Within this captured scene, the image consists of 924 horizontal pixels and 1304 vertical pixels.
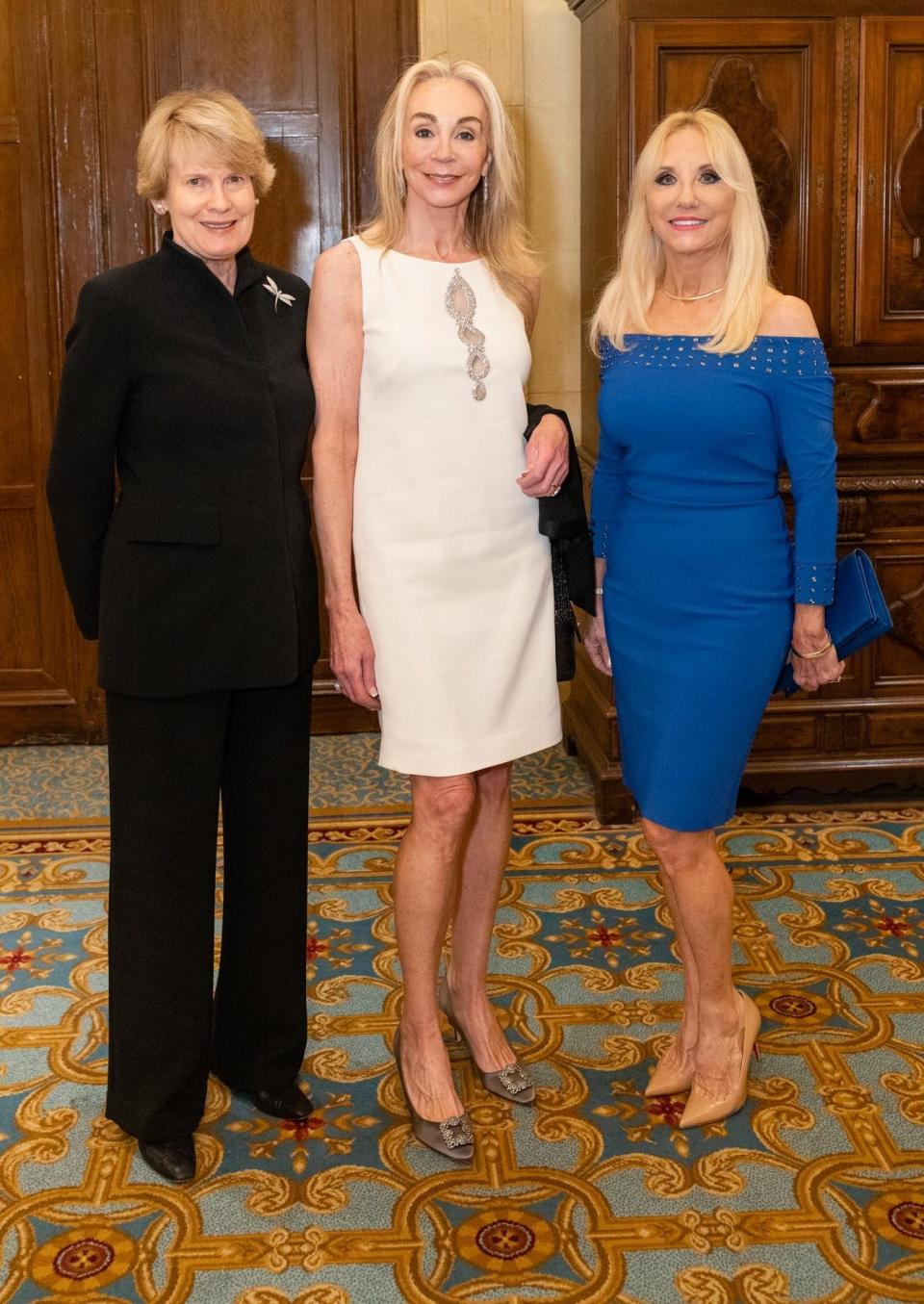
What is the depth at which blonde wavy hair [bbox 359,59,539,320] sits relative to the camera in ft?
9.04

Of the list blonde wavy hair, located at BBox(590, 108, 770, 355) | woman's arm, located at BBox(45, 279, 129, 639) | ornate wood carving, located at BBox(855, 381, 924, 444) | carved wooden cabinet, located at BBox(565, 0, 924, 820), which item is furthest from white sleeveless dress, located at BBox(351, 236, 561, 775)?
ornate wood carving, located at BBox(855, 381, 924, 444)

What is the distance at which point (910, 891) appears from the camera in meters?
4.17

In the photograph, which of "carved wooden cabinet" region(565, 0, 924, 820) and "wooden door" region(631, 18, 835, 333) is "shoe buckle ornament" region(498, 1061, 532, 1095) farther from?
"wooden door" region(631, 18, 835, 333)

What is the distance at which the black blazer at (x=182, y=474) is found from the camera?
2523 mm

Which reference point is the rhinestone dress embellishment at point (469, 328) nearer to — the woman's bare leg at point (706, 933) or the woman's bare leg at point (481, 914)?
the woman's bare leg at point (481, 914)

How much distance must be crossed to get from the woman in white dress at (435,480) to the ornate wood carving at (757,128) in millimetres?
1893

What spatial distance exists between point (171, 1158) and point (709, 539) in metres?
1.54

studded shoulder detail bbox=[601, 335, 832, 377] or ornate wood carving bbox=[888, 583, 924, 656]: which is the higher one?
studded shoulder detail bbox=[601, 335, 832, 377]

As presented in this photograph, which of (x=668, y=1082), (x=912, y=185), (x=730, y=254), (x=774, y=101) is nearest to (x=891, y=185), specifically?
(x=912, y=185)

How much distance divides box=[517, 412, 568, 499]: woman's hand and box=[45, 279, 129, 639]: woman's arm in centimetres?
74

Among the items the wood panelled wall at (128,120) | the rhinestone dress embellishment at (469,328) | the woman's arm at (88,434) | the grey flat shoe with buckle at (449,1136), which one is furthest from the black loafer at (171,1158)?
the wood panelled wall at (128,120)

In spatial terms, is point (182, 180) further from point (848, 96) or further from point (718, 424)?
Result: point (848, 96)

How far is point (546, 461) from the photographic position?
9.07 feet

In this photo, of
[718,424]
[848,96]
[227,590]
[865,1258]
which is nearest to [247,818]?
[227,590]
